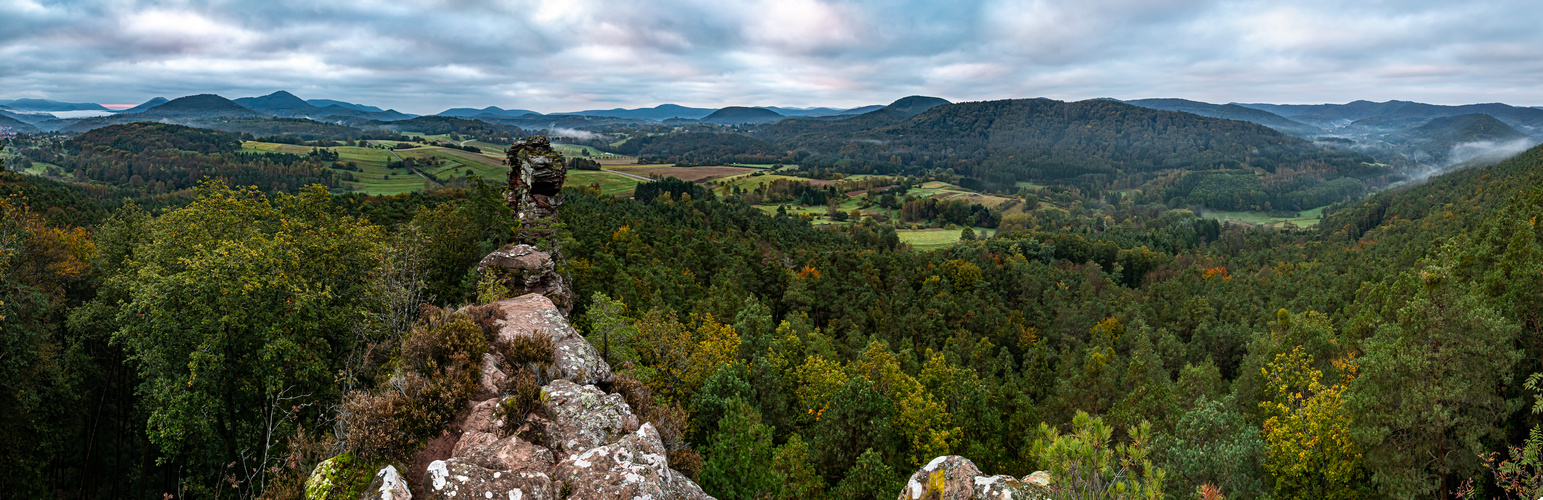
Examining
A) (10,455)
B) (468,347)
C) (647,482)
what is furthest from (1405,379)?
(10,455)

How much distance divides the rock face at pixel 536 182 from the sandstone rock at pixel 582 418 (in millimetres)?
20512

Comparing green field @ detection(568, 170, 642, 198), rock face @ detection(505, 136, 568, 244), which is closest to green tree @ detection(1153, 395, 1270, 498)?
rock face @ detection(505, 136, 568, 244)

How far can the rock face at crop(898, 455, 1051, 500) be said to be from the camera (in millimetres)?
13348

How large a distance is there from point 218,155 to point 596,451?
816ft

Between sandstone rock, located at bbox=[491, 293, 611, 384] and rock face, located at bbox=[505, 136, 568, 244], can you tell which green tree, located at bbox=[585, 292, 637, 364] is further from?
rock face, located at bbox=[505, 136, 568, 244]

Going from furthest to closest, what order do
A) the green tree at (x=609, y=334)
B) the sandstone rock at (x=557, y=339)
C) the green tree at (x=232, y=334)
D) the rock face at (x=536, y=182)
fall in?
the rock face at (x=536, y=182) < the green tree at (x=609, y=334) < the sandstone rock at (x=557, y=339) < the green tree at (x=232, y=334)

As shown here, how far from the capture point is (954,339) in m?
61.0

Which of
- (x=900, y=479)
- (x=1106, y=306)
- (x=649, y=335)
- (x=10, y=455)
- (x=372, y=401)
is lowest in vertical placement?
(x=1106, y=306)

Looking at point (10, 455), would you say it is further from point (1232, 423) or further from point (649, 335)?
point (1232, 423)

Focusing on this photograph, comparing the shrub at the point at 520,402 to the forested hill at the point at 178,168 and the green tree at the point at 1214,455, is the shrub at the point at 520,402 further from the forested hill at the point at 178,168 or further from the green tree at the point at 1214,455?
the forested hill at the point at 178,168

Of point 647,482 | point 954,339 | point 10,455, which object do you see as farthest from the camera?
A: point 954,339

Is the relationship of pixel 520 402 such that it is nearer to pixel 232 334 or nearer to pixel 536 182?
pixel 232 334

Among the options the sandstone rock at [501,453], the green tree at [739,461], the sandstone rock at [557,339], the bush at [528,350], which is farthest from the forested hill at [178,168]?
the sandstone rock at [501,453]

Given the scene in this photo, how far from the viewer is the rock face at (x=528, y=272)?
1190 inches
